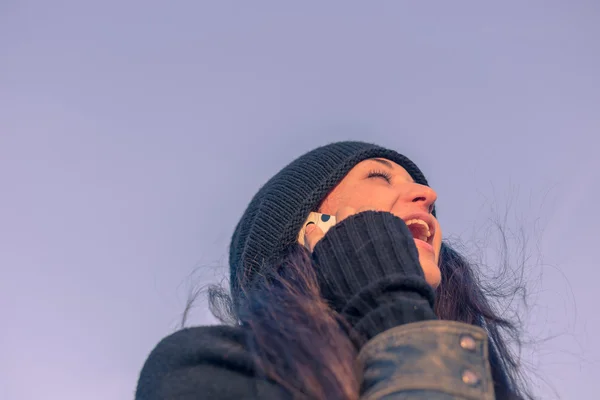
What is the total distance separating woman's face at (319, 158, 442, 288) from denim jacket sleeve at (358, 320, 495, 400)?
0.86 meters

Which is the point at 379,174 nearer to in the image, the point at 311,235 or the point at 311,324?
the point at 311,235

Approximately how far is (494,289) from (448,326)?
1.92m

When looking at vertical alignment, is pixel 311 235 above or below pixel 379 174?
below

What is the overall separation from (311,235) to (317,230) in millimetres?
71

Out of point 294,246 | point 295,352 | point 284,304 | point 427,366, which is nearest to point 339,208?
point 294,246

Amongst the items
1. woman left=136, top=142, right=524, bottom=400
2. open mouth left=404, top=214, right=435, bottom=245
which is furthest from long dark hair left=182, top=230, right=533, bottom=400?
open mouth left=404, top=214, right=435, bottom=245

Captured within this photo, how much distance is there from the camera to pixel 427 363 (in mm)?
1590

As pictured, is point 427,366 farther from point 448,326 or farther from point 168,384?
point 168,384

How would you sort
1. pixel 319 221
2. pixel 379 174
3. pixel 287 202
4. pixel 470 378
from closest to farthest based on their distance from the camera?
pixel 470 378 → pixel 319 221 → pixel 287 202 → pixel 379 174

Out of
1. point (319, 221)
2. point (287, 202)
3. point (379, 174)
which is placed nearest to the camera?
point (319, 221)

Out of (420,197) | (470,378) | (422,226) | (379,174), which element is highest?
(379,174)

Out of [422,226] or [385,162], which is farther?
[385,162]

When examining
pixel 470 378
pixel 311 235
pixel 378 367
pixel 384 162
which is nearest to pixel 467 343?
pixel 470 378

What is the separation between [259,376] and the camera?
1851mm
